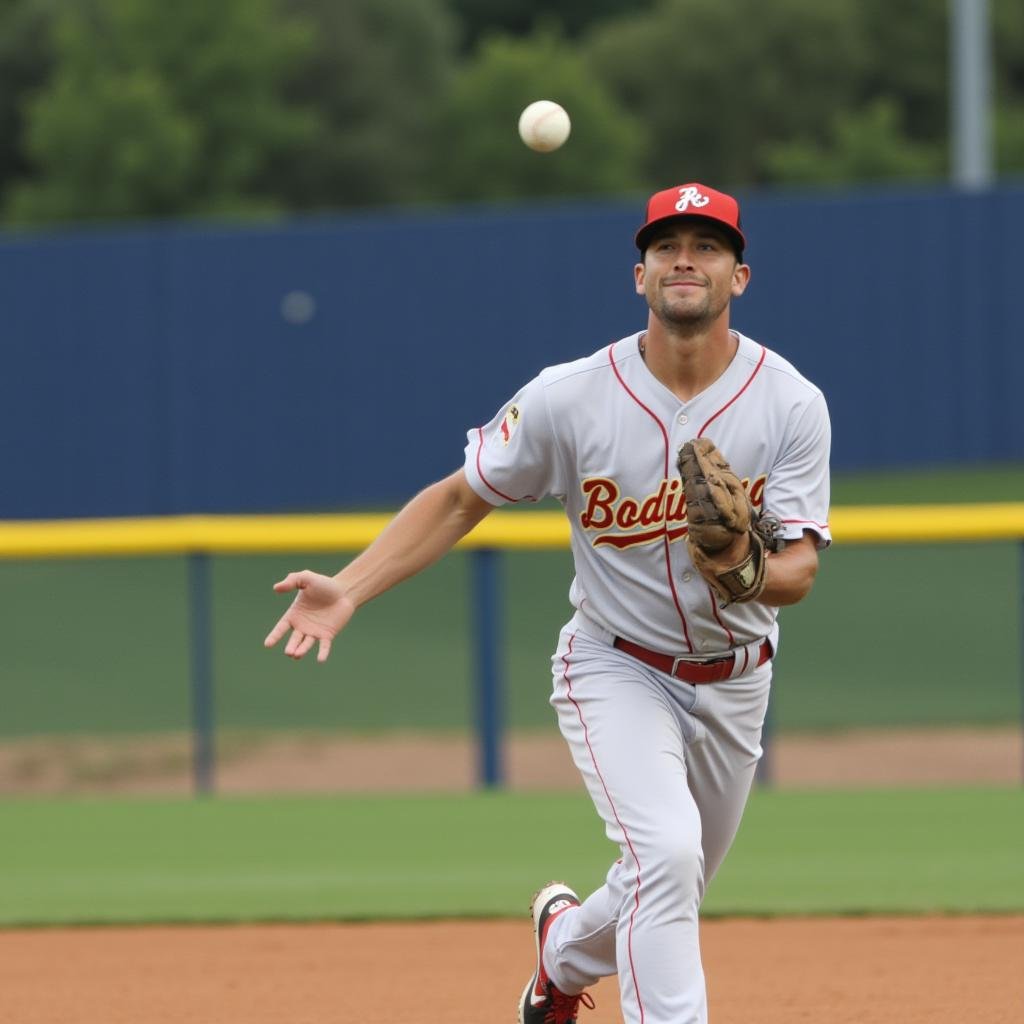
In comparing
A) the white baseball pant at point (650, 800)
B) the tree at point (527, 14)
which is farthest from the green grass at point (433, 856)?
the tree at point (527, 14)

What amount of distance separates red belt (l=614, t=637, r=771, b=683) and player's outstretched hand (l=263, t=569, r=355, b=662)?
0.58m

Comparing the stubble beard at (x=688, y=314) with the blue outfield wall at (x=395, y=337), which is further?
the blue outfield wall at (x=395, y=337)

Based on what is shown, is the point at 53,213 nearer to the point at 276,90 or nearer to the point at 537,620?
the point at 276,90

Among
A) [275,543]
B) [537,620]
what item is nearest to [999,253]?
[537,620]

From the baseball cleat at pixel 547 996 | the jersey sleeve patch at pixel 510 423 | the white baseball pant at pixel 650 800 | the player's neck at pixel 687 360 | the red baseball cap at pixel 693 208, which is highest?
the red baseball cap at pixel 693 208

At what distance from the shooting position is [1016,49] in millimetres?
39406

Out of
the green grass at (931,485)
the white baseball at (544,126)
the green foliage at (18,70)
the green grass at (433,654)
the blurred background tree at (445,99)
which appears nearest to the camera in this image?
the white baseball at (544,126)

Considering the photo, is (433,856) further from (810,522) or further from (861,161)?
(861,161)

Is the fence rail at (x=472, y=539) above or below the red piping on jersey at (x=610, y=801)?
above

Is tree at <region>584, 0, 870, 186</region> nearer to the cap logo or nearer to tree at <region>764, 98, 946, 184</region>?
tree at <region>764, 98, 946, 184</region>

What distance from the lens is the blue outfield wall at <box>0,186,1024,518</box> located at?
1382 cm

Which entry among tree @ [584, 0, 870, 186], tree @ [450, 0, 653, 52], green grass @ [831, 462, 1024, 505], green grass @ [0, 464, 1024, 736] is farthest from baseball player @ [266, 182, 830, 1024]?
tree @ [450, 0, 653, 52]

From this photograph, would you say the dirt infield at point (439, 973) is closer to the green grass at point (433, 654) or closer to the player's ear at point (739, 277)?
the player's ear at point (739, 277)

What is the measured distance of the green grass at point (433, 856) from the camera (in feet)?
20.0
